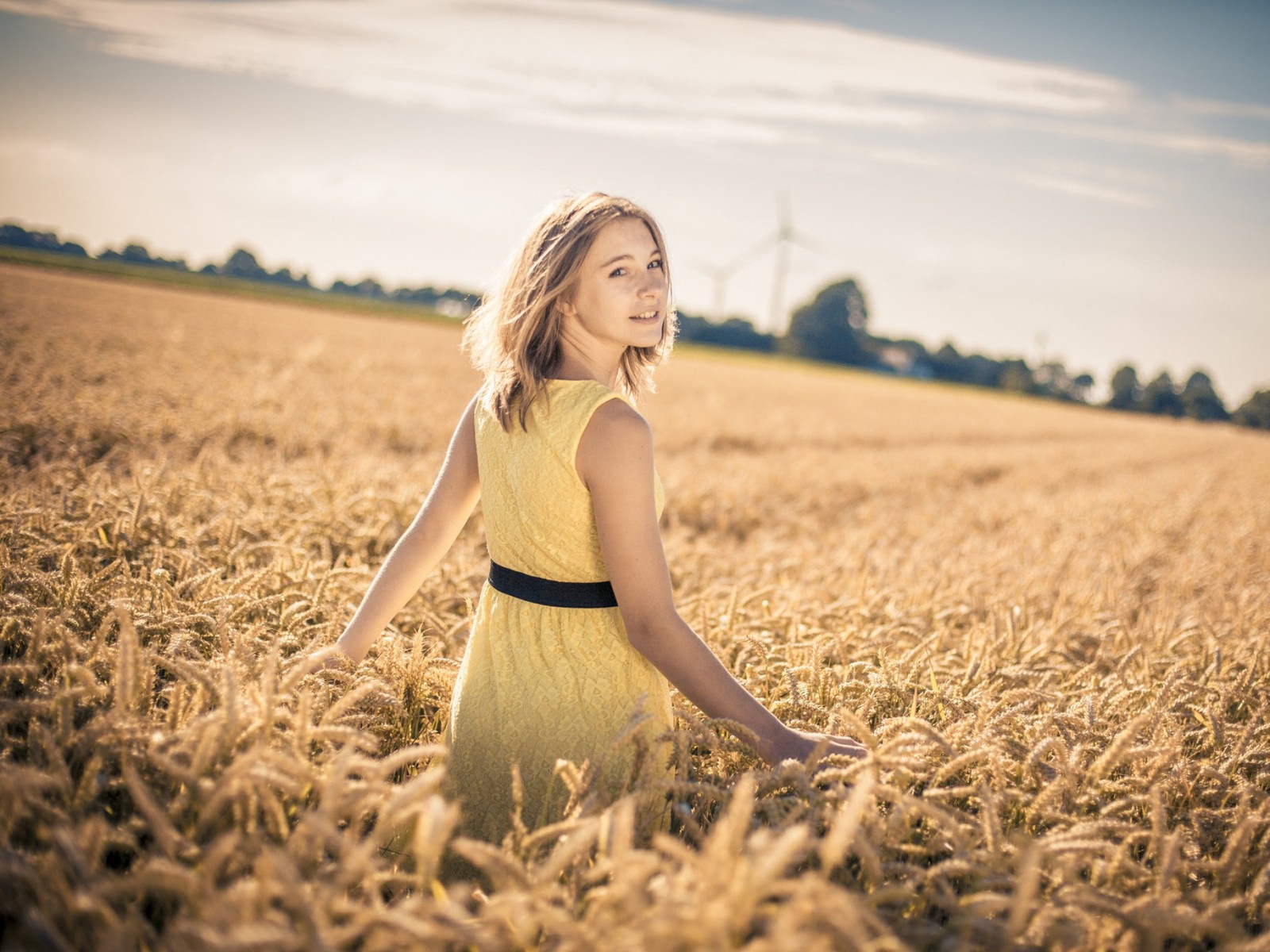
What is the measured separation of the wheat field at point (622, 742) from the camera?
1.16 metres

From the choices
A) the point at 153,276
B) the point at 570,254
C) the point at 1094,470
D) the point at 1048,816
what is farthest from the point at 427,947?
the point at 153,276

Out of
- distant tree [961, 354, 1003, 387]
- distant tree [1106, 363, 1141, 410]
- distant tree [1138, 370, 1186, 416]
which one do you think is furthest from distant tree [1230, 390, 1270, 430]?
distant tree [961, 354, 1003, 387]

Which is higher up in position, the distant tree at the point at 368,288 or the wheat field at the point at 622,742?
the distant tree at the point at 368,288

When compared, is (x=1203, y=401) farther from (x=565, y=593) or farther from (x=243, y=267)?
(x=243, y=267)

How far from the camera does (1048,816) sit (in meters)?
1.73

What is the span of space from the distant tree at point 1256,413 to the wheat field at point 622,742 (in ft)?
343

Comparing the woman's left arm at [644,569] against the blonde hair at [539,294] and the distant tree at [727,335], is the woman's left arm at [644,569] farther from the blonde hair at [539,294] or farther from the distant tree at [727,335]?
the distant tree at [727,335]

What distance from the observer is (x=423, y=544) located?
2348 mm

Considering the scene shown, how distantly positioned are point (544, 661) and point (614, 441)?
0.62 meters

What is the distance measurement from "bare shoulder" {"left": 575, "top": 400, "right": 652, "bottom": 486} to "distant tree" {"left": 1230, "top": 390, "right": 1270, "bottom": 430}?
106971 mm

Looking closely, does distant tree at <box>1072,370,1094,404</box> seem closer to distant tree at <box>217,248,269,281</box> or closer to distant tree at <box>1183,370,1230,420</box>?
distant tree at <box>1183,370,1230,420</box>

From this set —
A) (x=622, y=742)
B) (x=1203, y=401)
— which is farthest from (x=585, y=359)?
(x=1203, y=401)

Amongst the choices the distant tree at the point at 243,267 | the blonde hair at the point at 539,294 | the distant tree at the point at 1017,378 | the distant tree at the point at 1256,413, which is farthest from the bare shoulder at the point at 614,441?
the distant tree at the point at 1256,413

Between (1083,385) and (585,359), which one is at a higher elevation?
(1083,385)
